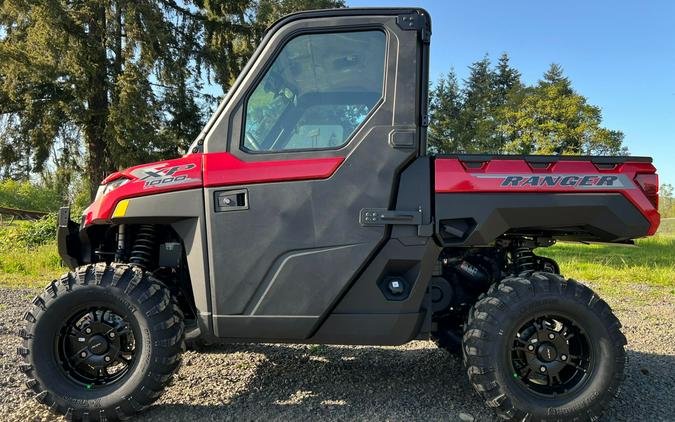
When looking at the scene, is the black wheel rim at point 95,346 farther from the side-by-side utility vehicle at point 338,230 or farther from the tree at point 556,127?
the tree at point 556,127

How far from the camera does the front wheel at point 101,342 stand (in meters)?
2.89

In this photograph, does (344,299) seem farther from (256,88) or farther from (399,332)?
(256,88)

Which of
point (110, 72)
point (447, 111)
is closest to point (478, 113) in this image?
point (447, 111)

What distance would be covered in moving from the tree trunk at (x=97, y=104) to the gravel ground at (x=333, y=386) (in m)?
14.2

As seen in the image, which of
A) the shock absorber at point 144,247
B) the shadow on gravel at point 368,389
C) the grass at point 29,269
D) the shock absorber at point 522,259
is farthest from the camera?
the grass at point 29,269

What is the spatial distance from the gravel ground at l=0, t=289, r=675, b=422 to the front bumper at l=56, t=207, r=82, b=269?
38.4 inches

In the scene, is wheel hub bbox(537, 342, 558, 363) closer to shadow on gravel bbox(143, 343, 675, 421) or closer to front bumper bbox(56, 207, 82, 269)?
shadow on gravel bbox(143, 343, 675, 421)

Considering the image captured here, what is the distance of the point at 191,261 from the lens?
3.00m

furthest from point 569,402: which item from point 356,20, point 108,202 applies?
point 108,202

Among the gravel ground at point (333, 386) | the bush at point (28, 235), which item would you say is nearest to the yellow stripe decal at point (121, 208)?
the gravel ground at point (333, 386)

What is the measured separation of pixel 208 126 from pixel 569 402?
277 centimetres

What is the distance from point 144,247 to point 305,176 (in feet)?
4.18

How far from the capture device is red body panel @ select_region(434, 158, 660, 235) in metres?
2.96

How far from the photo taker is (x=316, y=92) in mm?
3053
